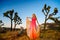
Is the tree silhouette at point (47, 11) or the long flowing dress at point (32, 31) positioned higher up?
the tree silhouette at point (47, 11)

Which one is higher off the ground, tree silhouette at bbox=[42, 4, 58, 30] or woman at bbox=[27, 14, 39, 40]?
tree silhouette at bbox=[42, 4, 58, 30]

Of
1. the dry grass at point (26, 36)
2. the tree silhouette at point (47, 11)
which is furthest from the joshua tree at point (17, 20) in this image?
the tree silhouette at point (47, 11)

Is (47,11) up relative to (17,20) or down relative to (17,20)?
up

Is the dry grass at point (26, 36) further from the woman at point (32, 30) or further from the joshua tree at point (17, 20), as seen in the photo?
the joshua tree at point (17, 20)

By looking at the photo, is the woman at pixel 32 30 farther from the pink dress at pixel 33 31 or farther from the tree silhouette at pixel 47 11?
the tree silhouette at pixel 47 11

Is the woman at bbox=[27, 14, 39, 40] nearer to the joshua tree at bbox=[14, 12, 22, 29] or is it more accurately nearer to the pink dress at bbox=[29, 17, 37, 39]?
the pink dress at bbox=[29, 17, 37, 39]

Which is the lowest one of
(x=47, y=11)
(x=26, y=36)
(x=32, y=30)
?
(x=26, y=36)

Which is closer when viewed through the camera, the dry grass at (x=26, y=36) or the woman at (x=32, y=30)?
the dry grass at (x=26, y=36)

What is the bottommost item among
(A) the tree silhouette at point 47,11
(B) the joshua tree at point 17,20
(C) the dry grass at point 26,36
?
(C) the dry grass at point 26,36

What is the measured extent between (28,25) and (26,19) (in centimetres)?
13

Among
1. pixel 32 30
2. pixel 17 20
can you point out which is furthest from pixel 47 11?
pixel 17 20

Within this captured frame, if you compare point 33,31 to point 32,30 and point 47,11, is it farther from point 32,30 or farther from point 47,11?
point 47,11

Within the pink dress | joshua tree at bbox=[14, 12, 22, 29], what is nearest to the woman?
the pink dress

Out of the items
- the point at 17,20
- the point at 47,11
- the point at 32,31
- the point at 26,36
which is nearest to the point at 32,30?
the point at 32,31
